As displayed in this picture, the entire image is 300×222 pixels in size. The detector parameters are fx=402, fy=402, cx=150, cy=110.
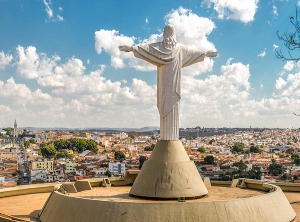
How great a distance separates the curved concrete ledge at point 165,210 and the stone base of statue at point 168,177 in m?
1.36

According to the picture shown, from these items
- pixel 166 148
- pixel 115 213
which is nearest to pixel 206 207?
pixel 115 213

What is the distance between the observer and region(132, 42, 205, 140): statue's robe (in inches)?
462

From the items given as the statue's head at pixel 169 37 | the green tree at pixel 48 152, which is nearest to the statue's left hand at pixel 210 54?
the statue's head at pixel 169 37

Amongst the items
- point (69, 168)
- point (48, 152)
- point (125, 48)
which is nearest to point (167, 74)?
point (125, 48)

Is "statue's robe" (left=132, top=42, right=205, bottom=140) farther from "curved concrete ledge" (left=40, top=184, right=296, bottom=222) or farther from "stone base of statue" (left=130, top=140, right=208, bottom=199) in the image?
"curved concrete ledge" (left=40, top=184, right=296, bottom=222)

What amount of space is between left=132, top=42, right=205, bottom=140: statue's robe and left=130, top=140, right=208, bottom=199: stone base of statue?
0.57m

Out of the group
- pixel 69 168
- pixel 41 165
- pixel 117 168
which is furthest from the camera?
pixel 41 165

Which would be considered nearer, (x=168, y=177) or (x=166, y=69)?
(x=168, y=177)

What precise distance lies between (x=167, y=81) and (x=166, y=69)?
14.0 inches

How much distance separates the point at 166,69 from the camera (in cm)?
1180

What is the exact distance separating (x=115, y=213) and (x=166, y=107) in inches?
160

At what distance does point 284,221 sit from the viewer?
32.3 ft

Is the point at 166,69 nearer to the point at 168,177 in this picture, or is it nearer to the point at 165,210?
the point at 168,177

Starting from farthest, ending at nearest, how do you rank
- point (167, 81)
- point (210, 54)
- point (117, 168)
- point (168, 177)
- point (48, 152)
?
point (48, 152), point (117, 168), point (210, 54), point (167, 81), point (168, 177)
